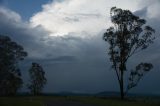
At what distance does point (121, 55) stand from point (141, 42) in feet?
16.7

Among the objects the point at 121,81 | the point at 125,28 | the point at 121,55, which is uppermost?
the point at 125,28

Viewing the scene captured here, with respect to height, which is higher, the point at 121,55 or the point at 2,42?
the point at 2,42

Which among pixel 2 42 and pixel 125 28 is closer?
pixel 125 28

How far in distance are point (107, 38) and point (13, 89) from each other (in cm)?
5795

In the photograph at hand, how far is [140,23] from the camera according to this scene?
74438 mm

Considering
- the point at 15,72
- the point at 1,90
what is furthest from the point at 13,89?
the point at 15,72

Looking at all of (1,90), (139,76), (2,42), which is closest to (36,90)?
(1,90)

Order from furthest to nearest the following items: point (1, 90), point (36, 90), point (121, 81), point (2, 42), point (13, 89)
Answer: point (36, 90) → point (13, 89) → point (1, 90) → point (2, 42) → point (121, 81)

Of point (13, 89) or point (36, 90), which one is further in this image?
point (36, 90)

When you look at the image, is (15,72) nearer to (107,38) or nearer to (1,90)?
(1,90)

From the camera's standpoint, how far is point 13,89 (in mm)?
123312

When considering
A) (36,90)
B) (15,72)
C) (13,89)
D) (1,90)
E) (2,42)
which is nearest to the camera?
(2,42)

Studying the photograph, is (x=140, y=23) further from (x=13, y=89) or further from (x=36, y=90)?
(x=36, y=90)

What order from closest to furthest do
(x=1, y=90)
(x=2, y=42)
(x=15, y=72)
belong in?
(x=2, y=42)
(x=15, y=72)
(x=1, y=90)
